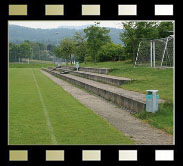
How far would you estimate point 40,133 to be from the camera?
25.3 feet

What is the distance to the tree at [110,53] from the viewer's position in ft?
152

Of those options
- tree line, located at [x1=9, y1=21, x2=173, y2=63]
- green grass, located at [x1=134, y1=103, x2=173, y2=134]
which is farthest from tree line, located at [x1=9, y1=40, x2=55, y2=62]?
green grass, located at [x1=134, y1=103, x2=173, y2=134]

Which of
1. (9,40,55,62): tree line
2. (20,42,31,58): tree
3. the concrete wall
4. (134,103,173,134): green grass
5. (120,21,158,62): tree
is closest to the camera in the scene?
(134,103,173,134): green grass

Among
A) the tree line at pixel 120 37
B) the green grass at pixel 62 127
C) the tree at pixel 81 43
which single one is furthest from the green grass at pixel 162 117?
the tree at pixel 81 43

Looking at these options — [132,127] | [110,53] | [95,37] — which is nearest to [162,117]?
[132,127]

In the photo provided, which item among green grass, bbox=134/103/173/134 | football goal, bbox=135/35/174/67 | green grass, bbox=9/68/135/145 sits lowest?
green grass, bbox=9/68/135/145

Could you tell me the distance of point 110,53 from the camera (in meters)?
47.7

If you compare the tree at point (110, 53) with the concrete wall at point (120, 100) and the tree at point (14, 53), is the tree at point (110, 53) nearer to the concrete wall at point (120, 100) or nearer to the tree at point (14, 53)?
the concrete wall at point (120, 100)

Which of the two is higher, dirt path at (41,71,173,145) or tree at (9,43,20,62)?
tree at (9,43,20,62)

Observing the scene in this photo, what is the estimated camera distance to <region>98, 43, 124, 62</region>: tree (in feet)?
152

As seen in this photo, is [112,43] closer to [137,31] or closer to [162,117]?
[137,31]

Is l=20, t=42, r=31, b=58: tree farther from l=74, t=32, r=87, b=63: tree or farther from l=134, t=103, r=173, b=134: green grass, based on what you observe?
l=134, t=103, r=173, b=134: green grass

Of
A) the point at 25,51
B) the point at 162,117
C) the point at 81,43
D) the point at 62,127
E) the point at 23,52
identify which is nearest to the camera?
the point at 62,127

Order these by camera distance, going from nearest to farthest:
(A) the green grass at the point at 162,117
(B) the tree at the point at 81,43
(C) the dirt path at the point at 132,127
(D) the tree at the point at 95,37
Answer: (C) the dirt path at the point at 132,127 → (A) the green grass at the point at 162,117 → (D) the tree at the point at 95,37 → (B) the tree at the point at 81,43
